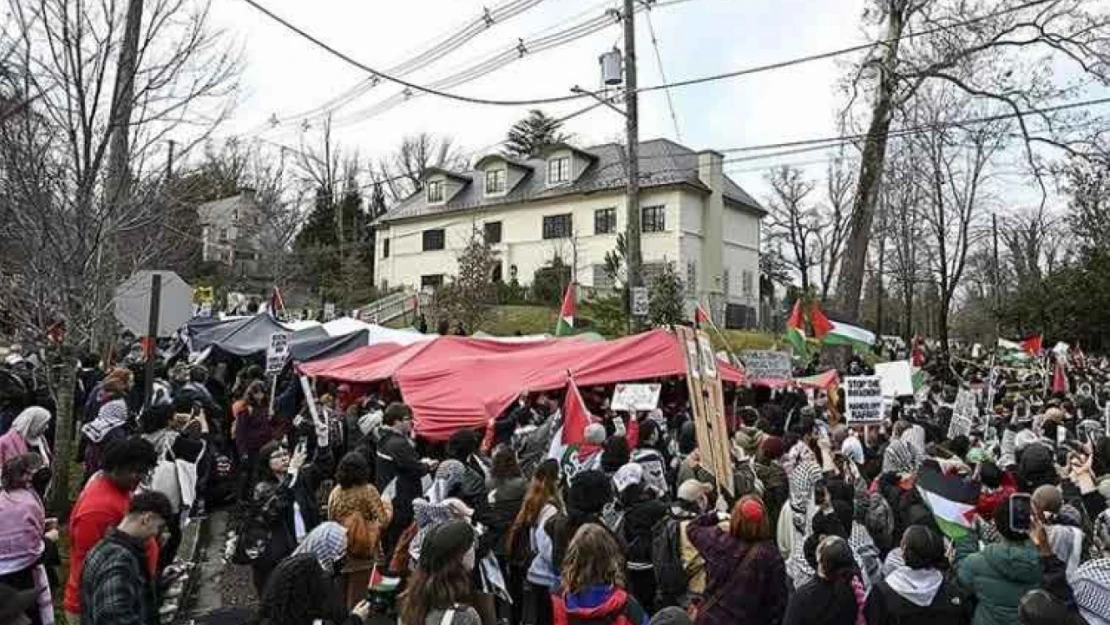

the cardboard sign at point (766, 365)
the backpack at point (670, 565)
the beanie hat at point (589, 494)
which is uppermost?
the cardboard sign at point (766, 365)

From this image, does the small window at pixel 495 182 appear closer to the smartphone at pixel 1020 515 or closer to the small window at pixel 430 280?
the small window at pixel 430 280

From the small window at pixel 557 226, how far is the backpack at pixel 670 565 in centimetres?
3867

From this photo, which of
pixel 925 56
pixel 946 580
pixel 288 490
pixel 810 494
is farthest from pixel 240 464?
pixel 925 56

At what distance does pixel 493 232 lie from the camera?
4753 cm

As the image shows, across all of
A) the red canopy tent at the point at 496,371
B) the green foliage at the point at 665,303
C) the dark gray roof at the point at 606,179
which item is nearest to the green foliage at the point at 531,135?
the dark gray roof at the point at 606,179

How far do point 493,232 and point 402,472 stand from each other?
4053 cm

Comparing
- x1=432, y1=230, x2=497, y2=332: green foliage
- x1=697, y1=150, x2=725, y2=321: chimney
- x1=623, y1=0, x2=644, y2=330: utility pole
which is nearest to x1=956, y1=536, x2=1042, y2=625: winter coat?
x1=623, y1=0, x2=644, y2=330: utility pole

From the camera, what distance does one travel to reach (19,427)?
23.5 feet

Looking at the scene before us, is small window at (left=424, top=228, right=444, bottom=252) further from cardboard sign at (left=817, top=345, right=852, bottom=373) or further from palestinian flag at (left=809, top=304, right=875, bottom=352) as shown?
palestinian flag at (left=809, top=304, right=875, bottom=352)

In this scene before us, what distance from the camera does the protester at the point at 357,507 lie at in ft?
20.1

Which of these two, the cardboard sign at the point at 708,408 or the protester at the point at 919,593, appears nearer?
the protester at the point at 919,593

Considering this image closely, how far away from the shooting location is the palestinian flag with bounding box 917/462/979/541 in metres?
5.64

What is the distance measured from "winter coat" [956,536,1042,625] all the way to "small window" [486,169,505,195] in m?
43.6

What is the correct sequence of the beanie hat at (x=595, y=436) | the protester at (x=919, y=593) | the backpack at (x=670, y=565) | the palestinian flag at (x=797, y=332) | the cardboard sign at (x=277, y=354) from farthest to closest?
the palestinian flag at (x=797, y=332), the cardboard sign at (x=277, y=354), the beanie hat at (x=595, y=436), the backpack at (x=670, y=565), the protester at (x=919, y=593)
